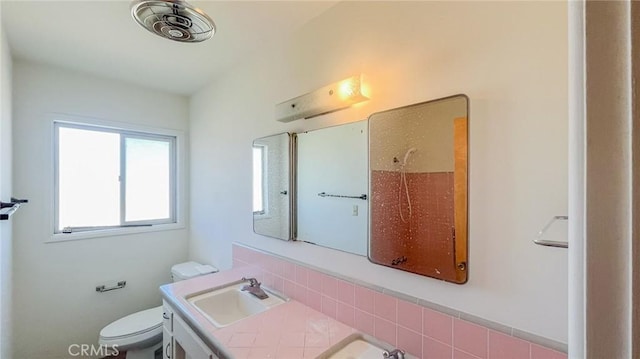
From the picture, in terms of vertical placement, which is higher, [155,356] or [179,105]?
[179,105]

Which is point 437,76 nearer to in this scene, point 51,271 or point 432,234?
point 432,234

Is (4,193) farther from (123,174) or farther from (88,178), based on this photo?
(123,174)

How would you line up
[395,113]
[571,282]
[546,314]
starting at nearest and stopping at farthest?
[571,282] < [546,314] < [395,113]

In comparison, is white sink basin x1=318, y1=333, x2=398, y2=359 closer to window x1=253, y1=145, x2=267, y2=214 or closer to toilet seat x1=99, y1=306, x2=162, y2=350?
window x1=253, y1=145, x2=267, y2=214

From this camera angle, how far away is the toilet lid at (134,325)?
2014 millimetres

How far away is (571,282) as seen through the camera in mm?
306

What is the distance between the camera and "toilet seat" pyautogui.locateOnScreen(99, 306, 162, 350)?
1.97 metres

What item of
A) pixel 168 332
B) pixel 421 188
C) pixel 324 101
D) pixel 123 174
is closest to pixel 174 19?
pixel 324 101

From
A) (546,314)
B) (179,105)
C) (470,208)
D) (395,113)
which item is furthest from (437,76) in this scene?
(179,105)

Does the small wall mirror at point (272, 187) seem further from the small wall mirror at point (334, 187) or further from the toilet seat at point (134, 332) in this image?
the toilet seat at point (134, 332)

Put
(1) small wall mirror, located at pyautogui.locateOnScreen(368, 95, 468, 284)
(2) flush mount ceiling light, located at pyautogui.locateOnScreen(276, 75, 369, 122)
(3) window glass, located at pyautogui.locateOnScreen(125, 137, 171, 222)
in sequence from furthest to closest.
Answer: (3) window glass, located at pyautogui.locateOnScreen(125, 137, 171, 222)
(2) flush mount ceiling light, located at pyautogui.locateOnScreen(276, 75, 369, 122)
(1) small wall mirror, located at pyautogui.locateOnScreen(368, 95, 468, 284)

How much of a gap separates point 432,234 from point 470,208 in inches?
6.6

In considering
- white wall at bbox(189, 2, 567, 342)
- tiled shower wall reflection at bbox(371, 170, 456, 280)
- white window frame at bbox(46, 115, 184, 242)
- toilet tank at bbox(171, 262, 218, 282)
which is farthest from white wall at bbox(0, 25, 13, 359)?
tiled shower wall reflection at bbox(371, 170, 456, 280)

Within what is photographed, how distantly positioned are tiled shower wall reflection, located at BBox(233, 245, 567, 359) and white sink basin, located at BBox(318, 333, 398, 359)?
0.12ft
